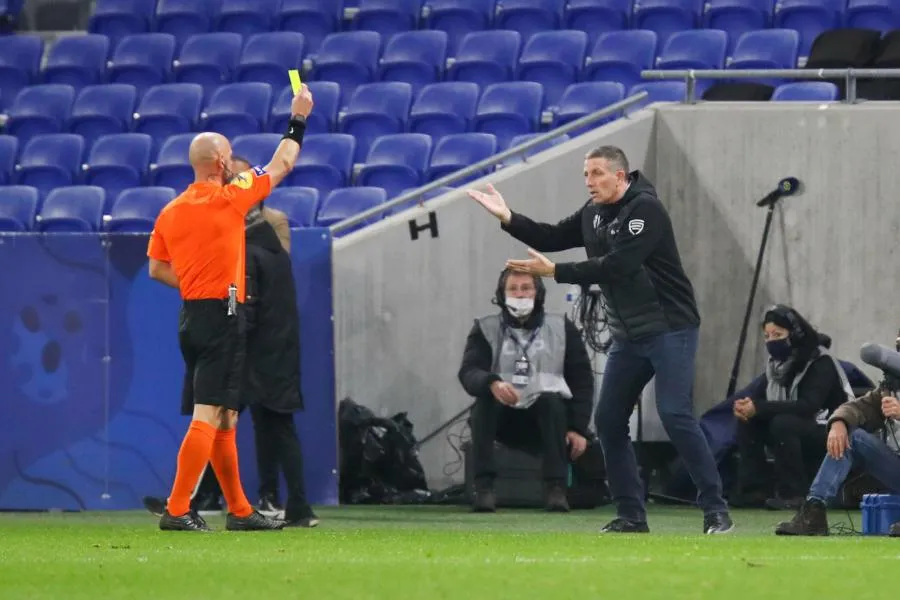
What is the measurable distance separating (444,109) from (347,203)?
1575 mm

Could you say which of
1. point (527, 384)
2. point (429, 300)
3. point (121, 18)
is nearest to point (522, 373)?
point (527, 384)

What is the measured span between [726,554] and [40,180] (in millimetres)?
10152

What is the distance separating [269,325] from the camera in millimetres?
9781

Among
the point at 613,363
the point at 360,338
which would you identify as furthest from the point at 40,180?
the point at 613,363

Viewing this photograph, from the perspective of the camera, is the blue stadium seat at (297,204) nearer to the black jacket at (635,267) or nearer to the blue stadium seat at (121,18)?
the blue stadium seat at (121,18)

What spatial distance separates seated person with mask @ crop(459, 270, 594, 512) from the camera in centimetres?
1130

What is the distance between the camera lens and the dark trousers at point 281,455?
9469 millimetres

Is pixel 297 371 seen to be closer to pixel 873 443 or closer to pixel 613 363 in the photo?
pixel 613 363

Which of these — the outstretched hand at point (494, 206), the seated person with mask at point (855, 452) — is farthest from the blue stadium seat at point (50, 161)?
the seated person with mask at point (855, 452)

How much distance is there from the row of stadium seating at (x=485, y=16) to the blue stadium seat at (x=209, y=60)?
458 mm

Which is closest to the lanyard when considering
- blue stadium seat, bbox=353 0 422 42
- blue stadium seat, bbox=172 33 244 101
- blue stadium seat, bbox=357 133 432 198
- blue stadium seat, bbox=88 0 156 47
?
A: blue stadium seat, bbox=357 133 432 198

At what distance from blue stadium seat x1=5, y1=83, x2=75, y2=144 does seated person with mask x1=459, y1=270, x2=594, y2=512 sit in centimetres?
642

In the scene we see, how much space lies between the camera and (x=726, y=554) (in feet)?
23.4

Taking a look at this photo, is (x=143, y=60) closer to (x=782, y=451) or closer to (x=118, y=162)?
(x=118, y=162)
